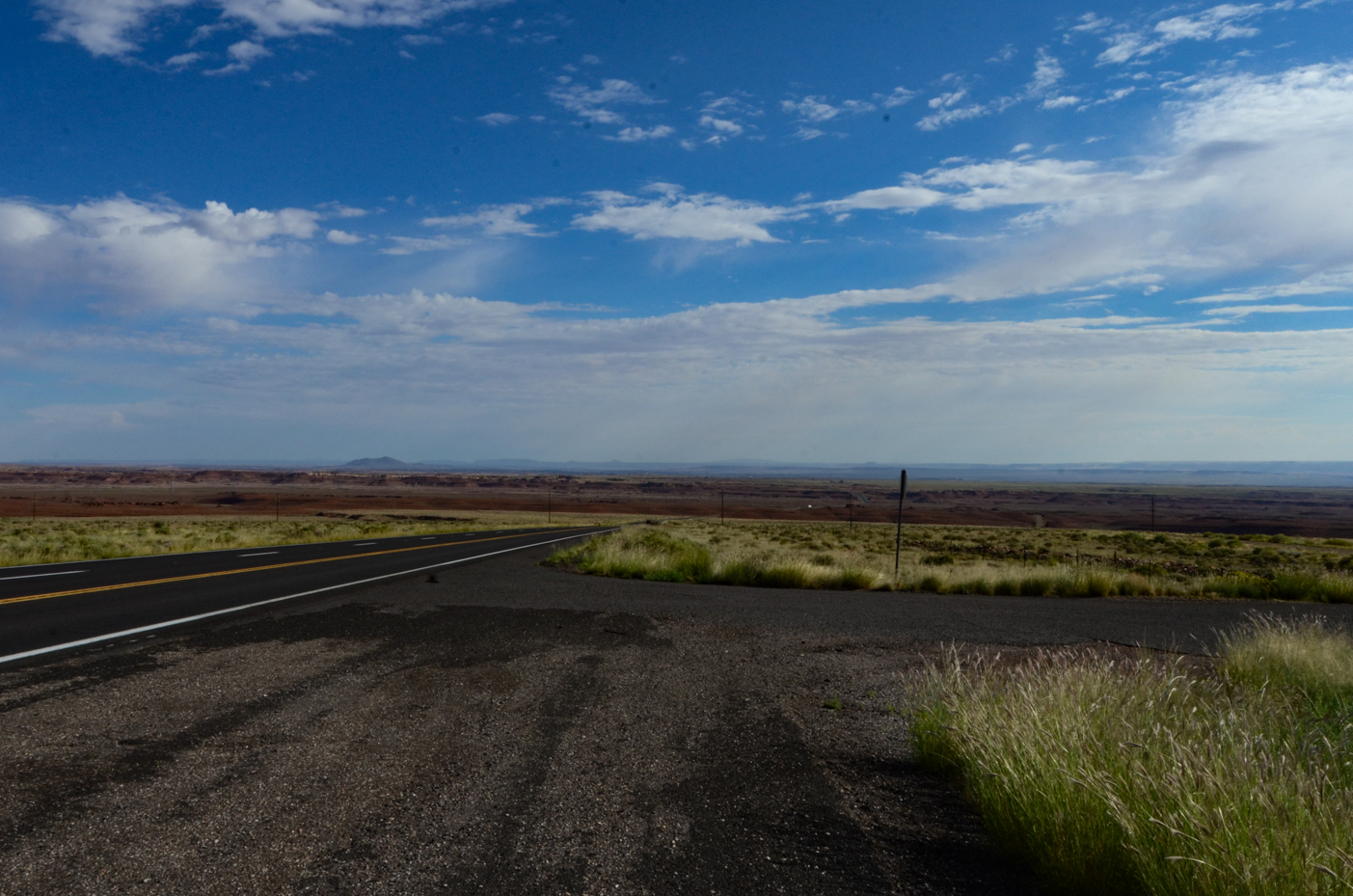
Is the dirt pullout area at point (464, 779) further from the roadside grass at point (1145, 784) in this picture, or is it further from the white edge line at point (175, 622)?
the white edge line at point (175, 622)

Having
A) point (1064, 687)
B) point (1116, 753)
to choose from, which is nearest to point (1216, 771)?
point (1116, 753)

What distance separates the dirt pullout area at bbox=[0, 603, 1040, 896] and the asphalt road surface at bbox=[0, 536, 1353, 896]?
2 centimetres

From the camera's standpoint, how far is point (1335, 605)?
14.0 m

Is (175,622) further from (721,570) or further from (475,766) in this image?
(721,570)

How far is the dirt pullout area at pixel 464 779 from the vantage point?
362 cm

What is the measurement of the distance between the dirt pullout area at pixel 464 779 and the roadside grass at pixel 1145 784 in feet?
0.99

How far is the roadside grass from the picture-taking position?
2.88 meters

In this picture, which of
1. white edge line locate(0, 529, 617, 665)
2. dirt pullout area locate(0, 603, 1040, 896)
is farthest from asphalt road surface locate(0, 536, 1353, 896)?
white edge line locate(0, 529, 617, 665)

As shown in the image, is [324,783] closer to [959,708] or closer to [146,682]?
[146,682]

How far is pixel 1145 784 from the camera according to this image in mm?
3459

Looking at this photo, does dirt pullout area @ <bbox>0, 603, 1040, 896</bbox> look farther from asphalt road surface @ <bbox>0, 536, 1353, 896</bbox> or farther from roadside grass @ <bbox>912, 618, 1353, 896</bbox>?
roadside grass @ <bbox>912, 618, 1353, 896</bbox>

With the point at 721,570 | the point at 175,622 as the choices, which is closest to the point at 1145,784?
the point at 175,622

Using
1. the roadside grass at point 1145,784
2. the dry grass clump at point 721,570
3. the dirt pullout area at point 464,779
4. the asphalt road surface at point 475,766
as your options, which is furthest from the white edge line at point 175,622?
the roadside grass at point 1145,784

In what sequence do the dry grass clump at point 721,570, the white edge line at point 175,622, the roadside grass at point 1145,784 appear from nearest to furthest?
the roadside grass at point 1145,784
the white edge line at point 175,622
the dry grass clump at point 721,570
